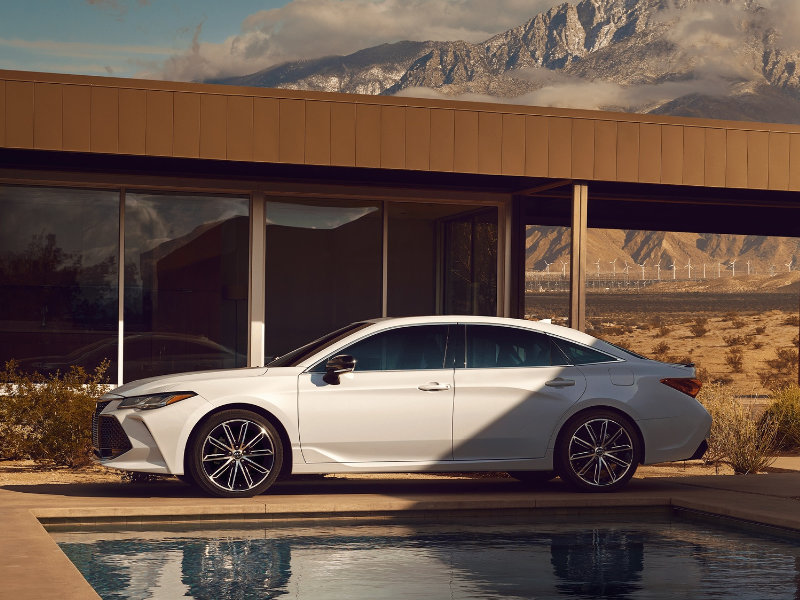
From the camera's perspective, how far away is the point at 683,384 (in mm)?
11141

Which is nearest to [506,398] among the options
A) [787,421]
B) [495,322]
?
[495,322]

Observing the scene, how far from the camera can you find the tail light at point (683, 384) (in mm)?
11102

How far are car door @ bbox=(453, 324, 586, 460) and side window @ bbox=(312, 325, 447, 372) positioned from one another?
0.81 ft

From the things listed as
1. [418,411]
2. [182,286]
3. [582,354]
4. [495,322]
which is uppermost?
[182,286]

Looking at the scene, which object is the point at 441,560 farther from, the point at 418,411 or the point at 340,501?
the point at 418,411

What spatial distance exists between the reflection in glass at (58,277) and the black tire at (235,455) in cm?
643

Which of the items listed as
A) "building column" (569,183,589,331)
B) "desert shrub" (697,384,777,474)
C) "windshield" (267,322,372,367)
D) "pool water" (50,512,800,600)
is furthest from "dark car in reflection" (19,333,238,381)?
"pool water" (50,512,800,600)

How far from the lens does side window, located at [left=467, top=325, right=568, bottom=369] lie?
430 inches

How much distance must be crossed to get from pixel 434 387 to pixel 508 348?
0.83 meters

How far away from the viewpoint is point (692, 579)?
7.25m

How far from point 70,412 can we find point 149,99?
Result: 3.44 m

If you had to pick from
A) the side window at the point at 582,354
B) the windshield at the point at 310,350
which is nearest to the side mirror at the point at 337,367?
the windshield at the point at 310,350

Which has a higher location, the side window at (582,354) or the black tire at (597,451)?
the side window at (582,354)

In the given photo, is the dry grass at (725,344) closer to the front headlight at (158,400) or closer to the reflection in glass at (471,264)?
Answer: the reflection in glass at (471,264)
